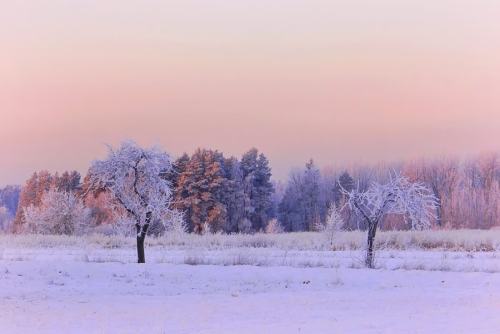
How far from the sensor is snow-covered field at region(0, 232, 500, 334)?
46.3 feet

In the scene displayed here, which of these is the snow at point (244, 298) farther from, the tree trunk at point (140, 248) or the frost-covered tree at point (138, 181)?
the frost-covered tree at point (138, 181)

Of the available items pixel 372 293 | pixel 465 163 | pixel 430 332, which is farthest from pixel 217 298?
pixel 465 163

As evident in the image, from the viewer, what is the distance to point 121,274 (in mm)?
23609

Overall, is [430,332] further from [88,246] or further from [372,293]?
[88,246]

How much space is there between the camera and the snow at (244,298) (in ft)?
46.1

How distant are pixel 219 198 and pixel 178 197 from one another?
227 inches

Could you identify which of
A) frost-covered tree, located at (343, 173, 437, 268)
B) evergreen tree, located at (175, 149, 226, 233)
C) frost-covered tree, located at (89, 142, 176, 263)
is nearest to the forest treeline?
evergreen tree, located at (175, 149, 226, 233)

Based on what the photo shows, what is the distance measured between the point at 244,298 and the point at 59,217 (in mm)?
41833

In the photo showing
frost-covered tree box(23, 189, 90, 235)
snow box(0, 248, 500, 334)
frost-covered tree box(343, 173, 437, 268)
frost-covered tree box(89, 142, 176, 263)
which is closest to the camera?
snow box(0, 248, 500, 334)

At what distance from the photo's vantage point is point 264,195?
7912cm

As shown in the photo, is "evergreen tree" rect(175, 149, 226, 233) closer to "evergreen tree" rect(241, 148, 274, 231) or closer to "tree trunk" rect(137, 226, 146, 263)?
"evergreen tree" rect(241, 148, 274, 231)

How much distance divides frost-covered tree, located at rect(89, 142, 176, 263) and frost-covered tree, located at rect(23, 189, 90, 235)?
1182 inches

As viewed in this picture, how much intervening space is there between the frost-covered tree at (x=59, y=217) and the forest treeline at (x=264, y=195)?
0.26m

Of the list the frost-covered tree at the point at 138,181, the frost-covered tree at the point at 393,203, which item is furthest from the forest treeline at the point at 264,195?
the frost-covered tree at the point at 393,203
